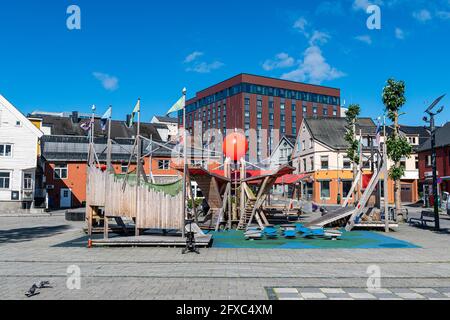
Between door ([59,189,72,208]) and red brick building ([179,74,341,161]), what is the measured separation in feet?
175

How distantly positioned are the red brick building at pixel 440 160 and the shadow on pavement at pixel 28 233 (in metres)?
40.6

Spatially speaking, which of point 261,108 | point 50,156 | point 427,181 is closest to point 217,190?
point 50,156

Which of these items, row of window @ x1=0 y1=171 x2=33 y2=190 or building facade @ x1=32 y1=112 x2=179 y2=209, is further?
building facade @ x1=32 y1=112 x2=179 y2=209

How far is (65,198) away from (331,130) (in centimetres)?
3727

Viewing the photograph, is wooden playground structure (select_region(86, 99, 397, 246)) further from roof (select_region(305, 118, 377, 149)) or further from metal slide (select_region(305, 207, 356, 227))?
roof (select_region(305, 118, 377, 149))

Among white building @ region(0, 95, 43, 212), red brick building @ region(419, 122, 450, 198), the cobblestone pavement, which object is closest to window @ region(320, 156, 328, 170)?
red brick building @ region(419, 122, 450, 198)

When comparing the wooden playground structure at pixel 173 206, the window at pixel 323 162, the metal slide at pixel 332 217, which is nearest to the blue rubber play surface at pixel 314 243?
the wooden playground structure at pixel 173 206

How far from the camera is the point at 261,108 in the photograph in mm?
108312

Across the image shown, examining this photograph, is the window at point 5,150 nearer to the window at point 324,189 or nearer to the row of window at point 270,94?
the window at point 324,189

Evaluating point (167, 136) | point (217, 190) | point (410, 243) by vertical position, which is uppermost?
point (167, 136)

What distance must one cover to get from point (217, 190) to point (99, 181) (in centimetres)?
781

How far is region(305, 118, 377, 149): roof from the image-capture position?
55.5 metres
